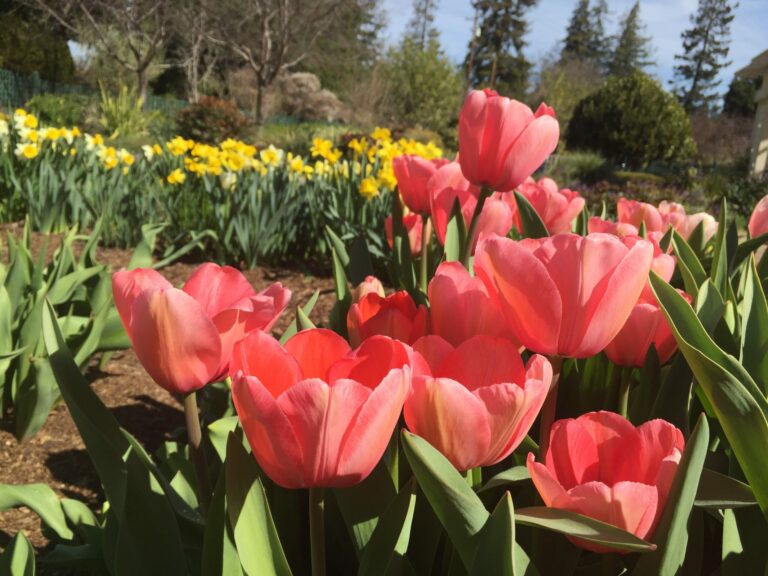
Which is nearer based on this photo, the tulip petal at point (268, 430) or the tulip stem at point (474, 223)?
the tulip petal at point (268, 430)

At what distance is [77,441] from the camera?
208cm

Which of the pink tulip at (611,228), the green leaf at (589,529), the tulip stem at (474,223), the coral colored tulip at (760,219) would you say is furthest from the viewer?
the coral colored tulip at (760,219)

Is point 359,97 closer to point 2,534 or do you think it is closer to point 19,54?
point 19,54

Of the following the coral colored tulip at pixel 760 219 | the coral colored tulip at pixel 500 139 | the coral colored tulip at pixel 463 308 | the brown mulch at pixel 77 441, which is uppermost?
the coral colored tulip at pixel 500 139

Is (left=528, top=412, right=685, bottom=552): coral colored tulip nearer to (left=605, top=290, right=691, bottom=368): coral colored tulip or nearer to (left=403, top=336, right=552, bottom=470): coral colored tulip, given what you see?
(left=403, top=336, right=552, bottom=470): coral colored tulip

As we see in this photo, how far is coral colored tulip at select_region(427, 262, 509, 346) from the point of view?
0.63 meters

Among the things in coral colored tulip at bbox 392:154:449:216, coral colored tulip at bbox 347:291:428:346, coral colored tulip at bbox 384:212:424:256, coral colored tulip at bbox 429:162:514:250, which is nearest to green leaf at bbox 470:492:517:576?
coral colored tulip at bbox 347:291:428:346

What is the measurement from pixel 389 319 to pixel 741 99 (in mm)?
48884

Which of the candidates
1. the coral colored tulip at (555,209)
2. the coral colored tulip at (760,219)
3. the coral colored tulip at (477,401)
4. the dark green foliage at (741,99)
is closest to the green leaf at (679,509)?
the coral colored tulip at (477,401)

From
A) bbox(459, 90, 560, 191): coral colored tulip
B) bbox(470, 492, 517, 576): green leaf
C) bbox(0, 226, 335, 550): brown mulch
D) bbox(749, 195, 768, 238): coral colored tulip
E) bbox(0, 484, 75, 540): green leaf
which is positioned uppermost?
bbox(459, 90, 560, 191): coral colored tulip

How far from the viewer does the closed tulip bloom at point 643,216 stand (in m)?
1.29

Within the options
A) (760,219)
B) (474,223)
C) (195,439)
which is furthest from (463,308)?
(760,219)

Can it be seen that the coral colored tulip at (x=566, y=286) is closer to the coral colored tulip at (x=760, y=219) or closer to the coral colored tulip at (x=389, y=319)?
the coral colored tulip at (x=389, y=319)

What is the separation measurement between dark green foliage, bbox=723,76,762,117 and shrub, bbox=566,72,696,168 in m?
23.6
